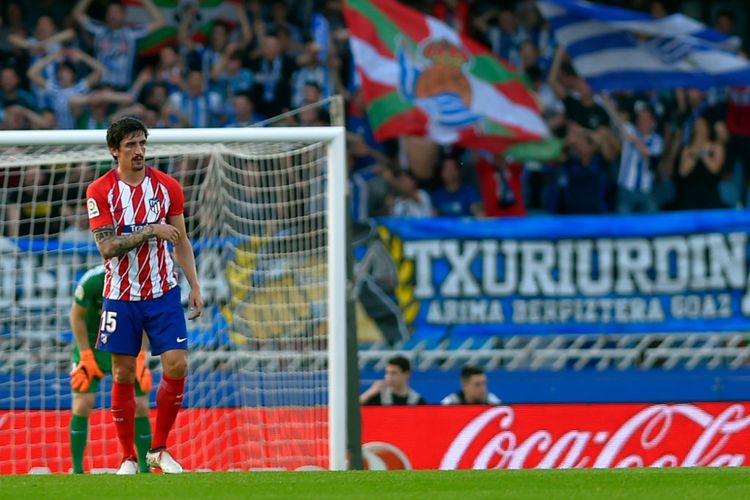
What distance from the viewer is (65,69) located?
1482cm

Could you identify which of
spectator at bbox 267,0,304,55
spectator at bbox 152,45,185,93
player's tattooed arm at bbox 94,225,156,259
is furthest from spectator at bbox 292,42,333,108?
player's tattooed arm at bbox 94,225,156,259

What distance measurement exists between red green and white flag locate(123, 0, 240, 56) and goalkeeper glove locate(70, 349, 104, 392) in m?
6.57

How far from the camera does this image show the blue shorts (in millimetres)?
8156

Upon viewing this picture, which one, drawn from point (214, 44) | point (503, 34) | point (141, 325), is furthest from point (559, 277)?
point (141, 325)

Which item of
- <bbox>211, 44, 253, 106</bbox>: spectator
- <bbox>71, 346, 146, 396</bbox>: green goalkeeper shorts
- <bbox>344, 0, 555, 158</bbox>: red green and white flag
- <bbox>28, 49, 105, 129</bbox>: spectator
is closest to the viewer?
<bbox>71, 346, 146, 396</bbox>: green goalkeeper shorts

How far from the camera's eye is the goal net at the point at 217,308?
1077 centimetres

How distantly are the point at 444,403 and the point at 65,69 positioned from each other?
574 centimetres

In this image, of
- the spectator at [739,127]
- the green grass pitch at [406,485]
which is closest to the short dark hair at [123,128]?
the green grass pitch at [406,485]

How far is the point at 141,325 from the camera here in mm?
8211

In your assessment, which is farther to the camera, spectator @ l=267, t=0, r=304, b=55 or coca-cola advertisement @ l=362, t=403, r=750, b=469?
spectator @ l=267, t=0, r=304, b=55

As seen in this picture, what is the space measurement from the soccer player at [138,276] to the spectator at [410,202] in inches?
231

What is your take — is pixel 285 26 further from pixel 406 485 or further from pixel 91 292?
pixel 406 485

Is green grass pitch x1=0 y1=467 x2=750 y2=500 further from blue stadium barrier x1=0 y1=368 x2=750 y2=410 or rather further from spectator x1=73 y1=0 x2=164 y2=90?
spectator x1=73 y1=0 x2=164 y2=90

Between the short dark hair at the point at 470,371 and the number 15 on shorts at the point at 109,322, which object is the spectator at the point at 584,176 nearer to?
the short dark hair at the point at 470,371
